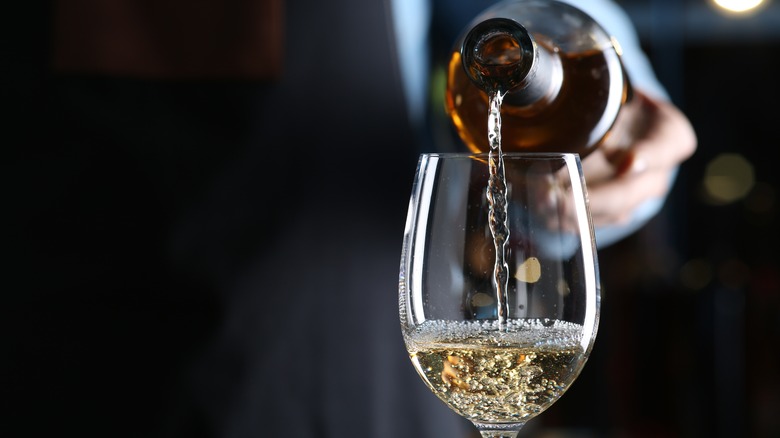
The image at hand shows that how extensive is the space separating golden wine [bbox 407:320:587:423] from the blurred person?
0.45 m

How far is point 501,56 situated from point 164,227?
59cm

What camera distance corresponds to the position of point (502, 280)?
67 centimetres

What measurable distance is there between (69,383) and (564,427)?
10.0 ft

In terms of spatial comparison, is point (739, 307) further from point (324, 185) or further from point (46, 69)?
point (46, 69)

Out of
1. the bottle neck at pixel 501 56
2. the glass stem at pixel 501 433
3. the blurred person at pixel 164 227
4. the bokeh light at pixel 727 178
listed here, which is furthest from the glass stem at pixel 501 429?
the bokeh light at pixel 727 178

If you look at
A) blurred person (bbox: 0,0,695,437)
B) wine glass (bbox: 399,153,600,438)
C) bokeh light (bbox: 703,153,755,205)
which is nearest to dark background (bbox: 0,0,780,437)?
blurred person (bbox: 0,0,695,437)

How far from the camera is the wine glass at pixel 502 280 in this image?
0.67m

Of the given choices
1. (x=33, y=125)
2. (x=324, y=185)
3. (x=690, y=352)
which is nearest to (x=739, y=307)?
(x=690, y=352)

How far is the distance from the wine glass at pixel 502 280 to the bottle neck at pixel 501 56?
5cm

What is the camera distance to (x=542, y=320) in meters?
0.67

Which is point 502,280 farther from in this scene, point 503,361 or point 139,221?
point 139,221

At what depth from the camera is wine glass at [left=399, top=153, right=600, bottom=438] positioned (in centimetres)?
67

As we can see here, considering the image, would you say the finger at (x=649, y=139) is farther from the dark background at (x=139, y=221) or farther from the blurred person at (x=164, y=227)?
the dark background at (x=139, y=221)

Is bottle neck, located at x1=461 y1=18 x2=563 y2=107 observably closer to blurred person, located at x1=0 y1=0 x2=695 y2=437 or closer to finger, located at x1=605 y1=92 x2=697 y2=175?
finger, located at x1=605 y1=92 x2=697 y2=175
